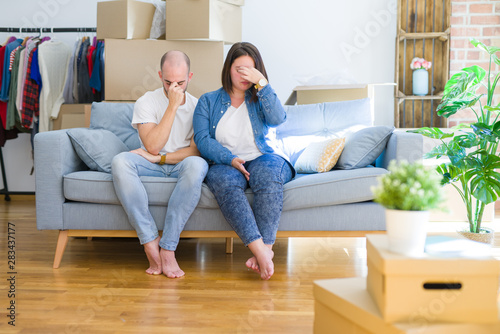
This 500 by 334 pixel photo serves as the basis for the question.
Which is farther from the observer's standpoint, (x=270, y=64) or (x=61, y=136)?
(x=270, y=64)

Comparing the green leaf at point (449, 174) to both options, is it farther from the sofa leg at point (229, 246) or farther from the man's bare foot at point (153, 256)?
the man's bare foot at point (153, 256)

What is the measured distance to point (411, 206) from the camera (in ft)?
3.94

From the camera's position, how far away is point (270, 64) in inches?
168

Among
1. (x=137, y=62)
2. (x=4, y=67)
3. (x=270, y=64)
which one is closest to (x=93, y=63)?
(x=4, y=67)

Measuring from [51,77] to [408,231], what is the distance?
372 cm

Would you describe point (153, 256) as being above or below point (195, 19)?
below

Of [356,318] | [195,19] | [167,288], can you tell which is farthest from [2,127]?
[356,318]

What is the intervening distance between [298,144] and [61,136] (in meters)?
1.18

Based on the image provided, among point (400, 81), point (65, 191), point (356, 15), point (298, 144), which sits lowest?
point (65, 191)

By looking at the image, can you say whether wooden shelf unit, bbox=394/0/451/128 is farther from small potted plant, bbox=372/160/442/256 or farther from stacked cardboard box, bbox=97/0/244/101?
small potted plant, bbox=372/160/442/256

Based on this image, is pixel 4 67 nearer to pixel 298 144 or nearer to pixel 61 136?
pixel 61 136

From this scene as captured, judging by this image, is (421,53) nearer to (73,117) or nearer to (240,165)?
(240,165)

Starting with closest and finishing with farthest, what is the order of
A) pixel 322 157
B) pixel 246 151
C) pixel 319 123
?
pixel 246 151, pixel 322 157, pixel 319 123

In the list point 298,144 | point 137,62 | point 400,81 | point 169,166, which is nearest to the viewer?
point 169,166
